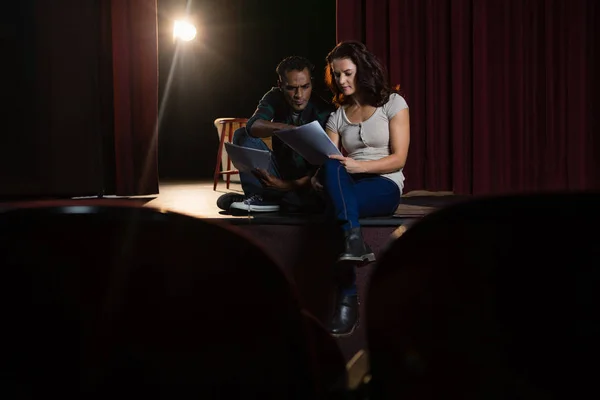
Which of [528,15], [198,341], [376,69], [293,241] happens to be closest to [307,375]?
[198,341]

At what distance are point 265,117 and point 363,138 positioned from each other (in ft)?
2.16

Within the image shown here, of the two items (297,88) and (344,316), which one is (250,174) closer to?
(297,88)

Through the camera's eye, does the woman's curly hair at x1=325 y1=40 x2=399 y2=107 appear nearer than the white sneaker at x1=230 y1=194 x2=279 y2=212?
Yes

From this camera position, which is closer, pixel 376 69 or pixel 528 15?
pixel 376 69

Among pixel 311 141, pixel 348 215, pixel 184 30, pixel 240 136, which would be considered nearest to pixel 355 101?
pixel 311 141

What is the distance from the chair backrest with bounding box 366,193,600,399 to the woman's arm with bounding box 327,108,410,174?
1.82 metres

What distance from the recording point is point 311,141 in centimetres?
221

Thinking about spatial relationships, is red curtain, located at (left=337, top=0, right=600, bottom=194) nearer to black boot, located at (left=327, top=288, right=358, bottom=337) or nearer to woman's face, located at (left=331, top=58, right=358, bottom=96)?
woman's face, located at (left=331, top=58, right=358, bottom=96)

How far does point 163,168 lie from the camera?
330 inches

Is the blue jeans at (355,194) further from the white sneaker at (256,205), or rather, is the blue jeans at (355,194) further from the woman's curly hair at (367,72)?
the white sneaker at (256,205)

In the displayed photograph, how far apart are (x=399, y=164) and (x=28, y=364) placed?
2.08 metres

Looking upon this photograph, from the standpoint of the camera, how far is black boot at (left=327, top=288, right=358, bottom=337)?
6.97ft

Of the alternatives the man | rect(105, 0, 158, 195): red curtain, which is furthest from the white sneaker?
rect(105, 0, 158, 195): red curtain

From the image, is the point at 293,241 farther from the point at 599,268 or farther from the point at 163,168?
the point at 163,168
